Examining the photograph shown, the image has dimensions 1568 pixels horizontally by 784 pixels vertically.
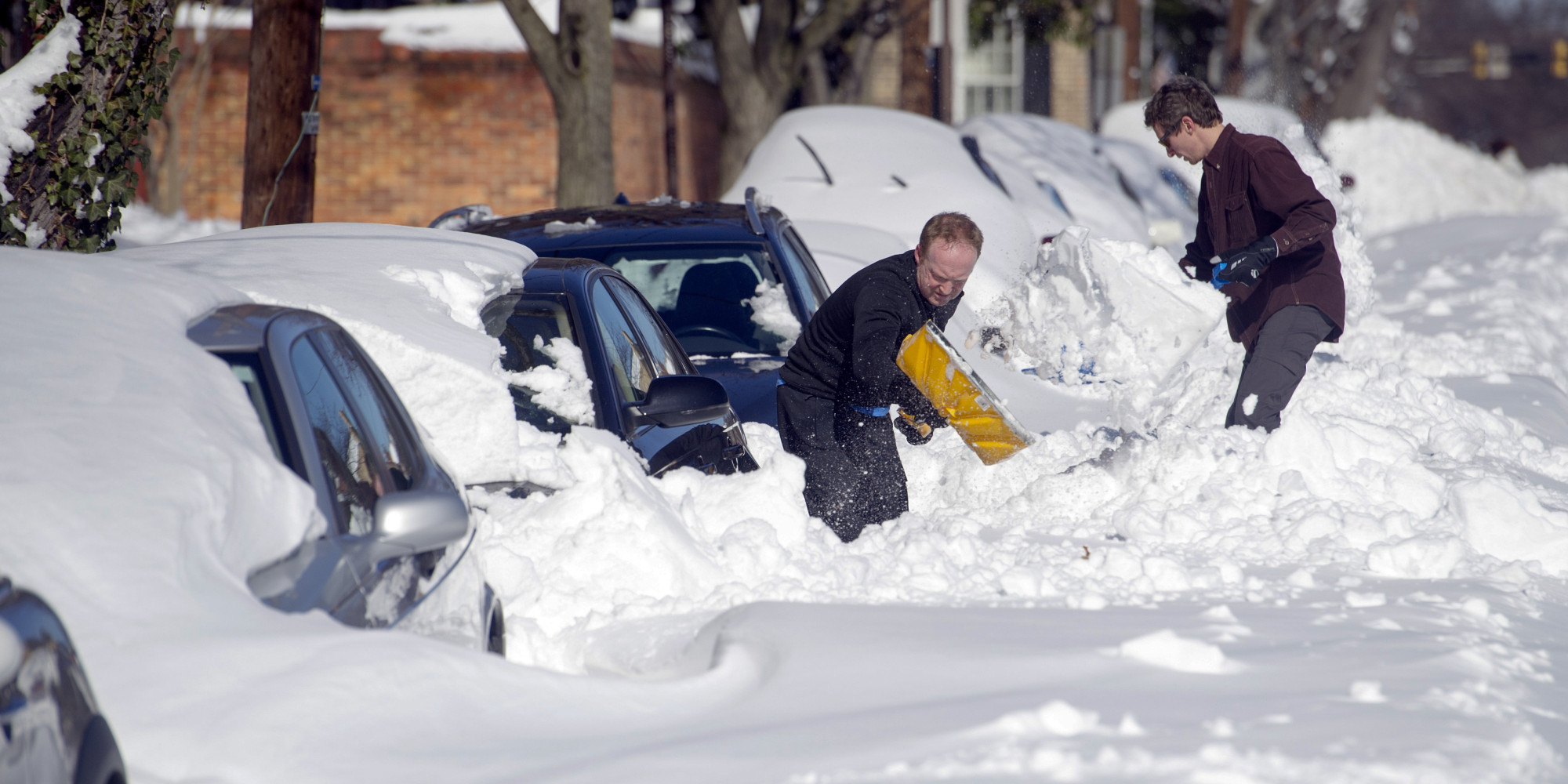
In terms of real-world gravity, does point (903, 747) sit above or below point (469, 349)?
below

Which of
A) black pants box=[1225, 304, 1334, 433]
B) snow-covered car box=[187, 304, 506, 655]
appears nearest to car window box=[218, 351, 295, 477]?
snow-covered car box=[187, 304, 506, 655]

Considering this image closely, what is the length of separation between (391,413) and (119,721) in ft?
3.93

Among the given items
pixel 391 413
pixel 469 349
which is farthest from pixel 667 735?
pixel 469 349

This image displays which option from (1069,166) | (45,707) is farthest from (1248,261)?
(1069,166)

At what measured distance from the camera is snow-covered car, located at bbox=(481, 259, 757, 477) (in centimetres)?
420

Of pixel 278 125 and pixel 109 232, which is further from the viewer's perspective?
pixel 278 125

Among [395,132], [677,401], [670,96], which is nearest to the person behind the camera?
[677,401]

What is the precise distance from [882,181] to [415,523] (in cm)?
781

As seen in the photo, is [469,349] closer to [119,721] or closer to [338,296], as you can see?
[338,296]

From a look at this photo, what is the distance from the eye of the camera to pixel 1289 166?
18.1 ft

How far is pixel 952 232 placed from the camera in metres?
4.86

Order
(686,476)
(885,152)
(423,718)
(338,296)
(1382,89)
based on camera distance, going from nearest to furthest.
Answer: (423,718), (338,296), (686,476), (885,152), (1382,89)

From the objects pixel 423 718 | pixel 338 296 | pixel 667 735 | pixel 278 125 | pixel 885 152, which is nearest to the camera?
pixel 423 718

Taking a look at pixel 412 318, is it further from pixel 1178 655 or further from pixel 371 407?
pixel 1178 655
